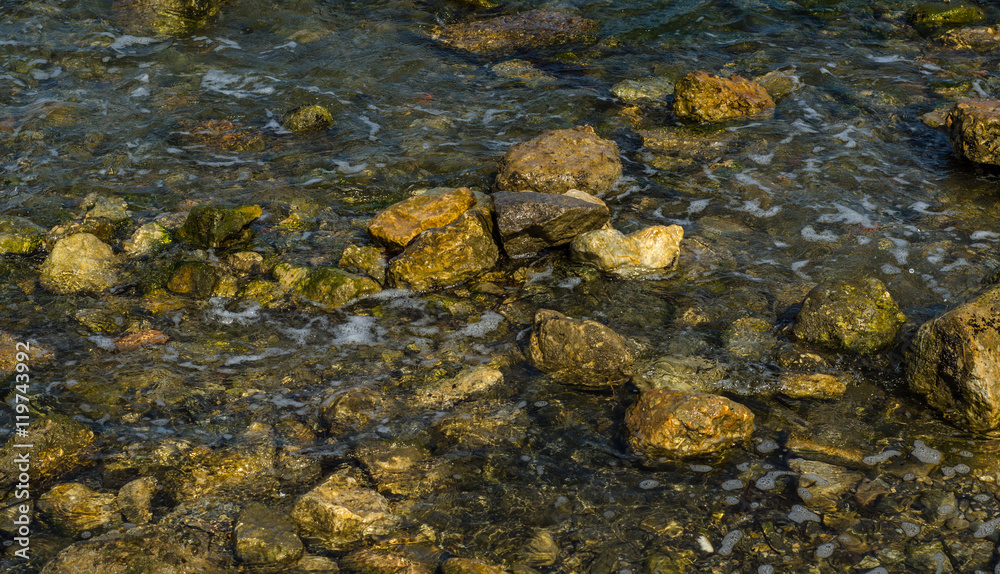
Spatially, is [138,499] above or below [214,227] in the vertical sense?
below

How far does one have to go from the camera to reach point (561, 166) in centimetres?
662

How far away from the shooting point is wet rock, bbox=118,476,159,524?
11.8ft

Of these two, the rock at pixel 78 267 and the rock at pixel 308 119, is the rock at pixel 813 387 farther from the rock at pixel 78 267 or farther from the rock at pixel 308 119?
the rock at pixel 308 119

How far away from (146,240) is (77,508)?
2.99m

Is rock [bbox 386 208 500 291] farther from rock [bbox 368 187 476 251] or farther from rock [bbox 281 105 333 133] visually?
rock [bbox 281 105 333 133]

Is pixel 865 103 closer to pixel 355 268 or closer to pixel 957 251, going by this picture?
pixel 957 251

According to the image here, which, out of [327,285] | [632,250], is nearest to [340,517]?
[327,285]

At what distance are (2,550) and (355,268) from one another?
302 centimetres

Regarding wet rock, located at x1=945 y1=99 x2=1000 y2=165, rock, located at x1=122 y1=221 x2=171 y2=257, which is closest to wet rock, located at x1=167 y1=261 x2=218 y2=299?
rock, located at x1=122 y1=221 x2=171 y2=257

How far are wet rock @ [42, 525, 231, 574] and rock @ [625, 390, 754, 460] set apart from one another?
7.45 ft

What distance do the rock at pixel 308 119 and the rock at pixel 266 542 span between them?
5.60m

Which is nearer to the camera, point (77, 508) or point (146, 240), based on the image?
point (77, 508)

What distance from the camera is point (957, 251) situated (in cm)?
575

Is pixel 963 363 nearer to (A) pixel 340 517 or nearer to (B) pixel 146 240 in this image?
(A) pixel 340 517
